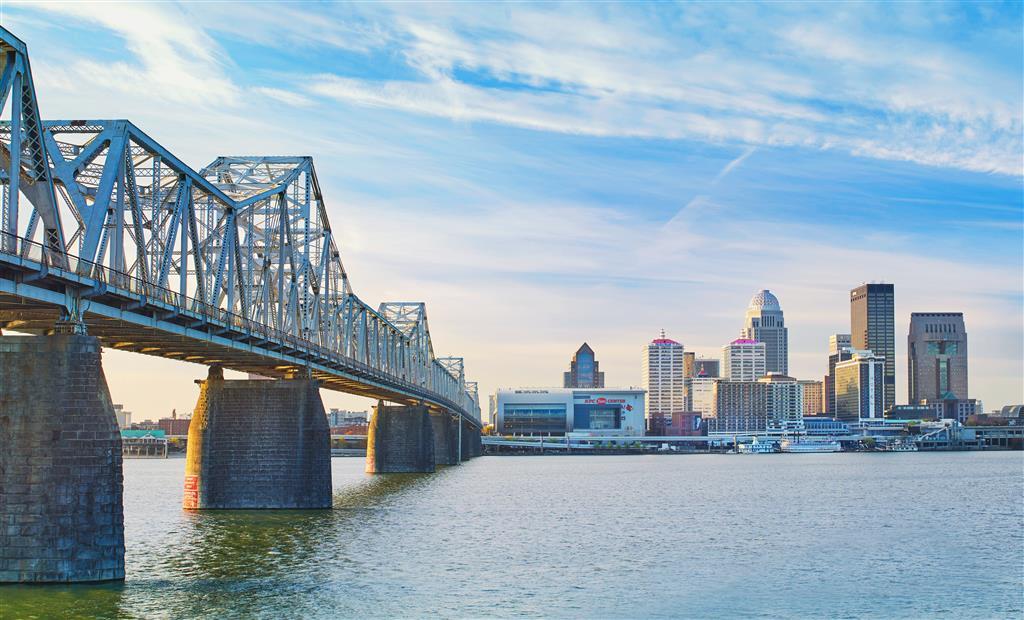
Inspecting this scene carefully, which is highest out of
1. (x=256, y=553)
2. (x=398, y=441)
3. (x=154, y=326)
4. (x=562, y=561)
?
(x=154, y=326)

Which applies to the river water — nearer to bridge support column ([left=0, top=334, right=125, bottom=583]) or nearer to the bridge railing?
bridge support column ([left=0, top=334, right=125, bottom=583])

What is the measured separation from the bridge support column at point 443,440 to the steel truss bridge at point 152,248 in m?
82.3

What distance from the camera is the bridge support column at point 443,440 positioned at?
587ft

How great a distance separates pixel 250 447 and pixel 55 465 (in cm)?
3307

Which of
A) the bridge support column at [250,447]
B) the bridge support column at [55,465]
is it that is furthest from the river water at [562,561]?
the bridge support column at [250,447]

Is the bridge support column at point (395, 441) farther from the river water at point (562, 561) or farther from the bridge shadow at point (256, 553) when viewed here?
the bridge shadow at point (256, 553)

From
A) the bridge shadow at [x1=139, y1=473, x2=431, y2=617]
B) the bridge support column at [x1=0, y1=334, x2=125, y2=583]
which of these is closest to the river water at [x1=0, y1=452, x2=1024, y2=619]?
the bridge shadow at [x1=139, y1=473, x2=431, y2=617]

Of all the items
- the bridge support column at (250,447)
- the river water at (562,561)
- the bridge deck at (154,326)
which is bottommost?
the river water at (562,561)

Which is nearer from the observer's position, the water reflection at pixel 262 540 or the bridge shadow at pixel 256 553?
the bridge shadow at pixel 256 553

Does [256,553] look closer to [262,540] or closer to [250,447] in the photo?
[262,540]

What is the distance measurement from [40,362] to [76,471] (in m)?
3.83

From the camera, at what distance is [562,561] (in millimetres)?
53844

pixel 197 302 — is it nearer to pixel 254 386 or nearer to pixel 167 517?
pixel 254 386

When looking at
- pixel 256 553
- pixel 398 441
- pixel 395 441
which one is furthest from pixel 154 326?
pixel 398 441
